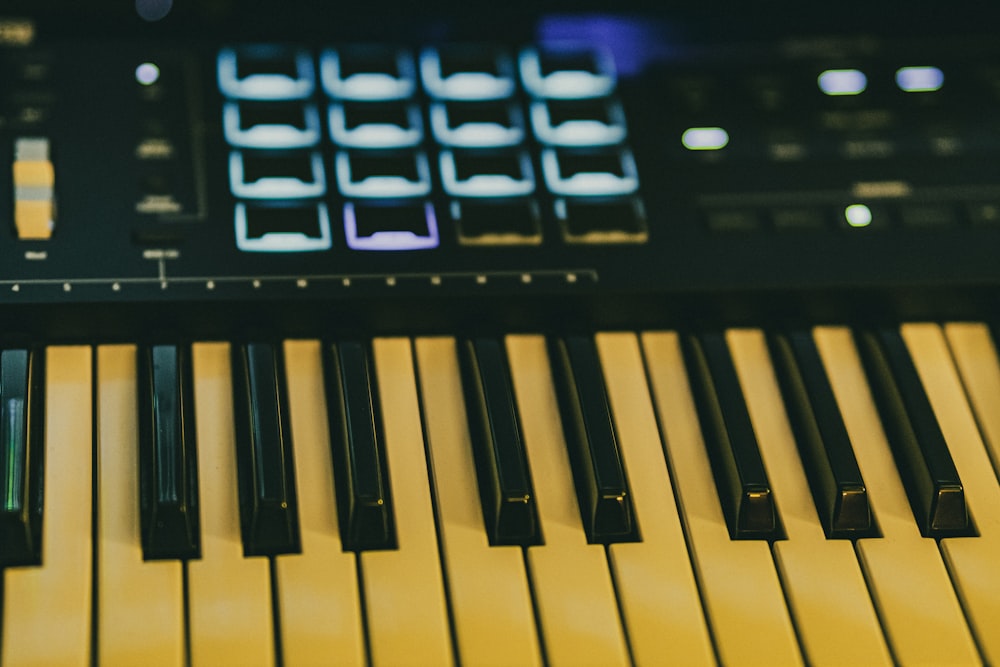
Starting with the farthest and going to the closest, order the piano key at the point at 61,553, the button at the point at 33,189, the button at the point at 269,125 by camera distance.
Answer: the button at the point at 269,125, the button at the point at 33,189, the piano key at the point at 61,553

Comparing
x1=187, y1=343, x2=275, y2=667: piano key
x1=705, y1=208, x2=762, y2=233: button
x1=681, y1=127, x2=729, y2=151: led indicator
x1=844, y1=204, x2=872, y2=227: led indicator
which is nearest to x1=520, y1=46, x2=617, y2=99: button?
x1=681, y1=127, x2=729, y2=151: led indicator

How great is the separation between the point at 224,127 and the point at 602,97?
437mm

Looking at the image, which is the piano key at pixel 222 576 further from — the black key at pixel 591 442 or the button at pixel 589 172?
the button at pixel 589 172

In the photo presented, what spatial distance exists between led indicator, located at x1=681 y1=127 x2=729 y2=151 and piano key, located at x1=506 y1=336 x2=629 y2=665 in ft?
1.18

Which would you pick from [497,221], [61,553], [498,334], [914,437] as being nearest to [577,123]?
[497,221]

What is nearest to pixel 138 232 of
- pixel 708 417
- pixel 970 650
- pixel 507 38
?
pixel 507 38

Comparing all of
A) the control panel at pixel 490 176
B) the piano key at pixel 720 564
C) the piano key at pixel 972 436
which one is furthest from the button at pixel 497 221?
the piano key at pixel 972 436

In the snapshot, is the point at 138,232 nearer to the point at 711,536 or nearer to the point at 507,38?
the point at 507,38

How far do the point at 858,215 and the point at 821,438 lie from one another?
0.29 m

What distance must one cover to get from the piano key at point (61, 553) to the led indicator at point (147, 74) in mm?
341

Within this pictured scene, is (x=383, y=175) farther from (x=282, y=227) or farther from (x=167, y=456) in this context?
(x=167, y=456)

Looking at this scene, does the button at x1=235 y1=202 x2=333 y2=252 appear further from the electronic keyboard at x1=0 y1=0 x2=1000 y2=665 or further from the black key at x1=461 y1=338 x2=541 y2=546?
the black key at x1=461 y1=338 x2=541 y2=546

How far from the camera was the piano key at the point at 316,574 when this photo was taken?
1069mm

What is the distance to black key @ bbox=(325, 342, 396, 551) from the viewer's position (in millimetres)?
1139
